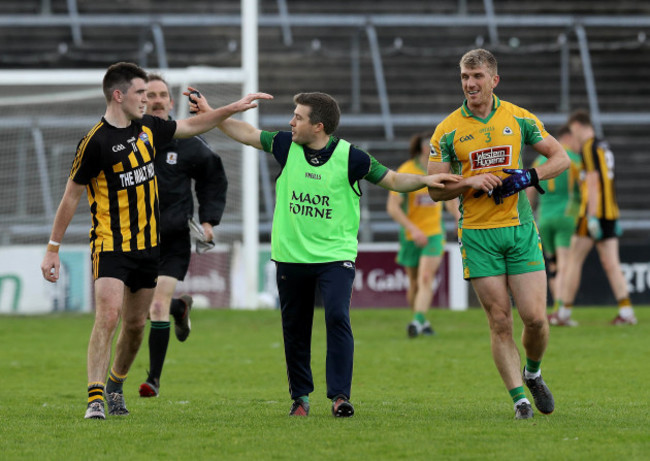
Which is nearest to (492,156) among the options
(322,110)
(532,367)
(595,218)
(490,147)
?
(490,147)

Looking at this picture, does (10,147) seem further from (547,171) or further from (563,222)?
(547,171)

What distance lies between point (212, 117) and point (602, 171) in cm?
836

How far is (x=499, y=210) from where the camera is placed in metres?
6.96

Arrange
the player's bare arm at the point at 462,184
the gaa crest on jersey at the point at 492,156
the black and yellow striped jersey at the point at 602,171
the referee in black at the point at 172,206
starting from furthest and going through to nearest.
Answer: the black and yellow striped jersey at the point at 602,171
the referee in black at the point at 172,206
the gaa crest on jersey at the point at 492,156
the player's bare arm at the point at 462,184

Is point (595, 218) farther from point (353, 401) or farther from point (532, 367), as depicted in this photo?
point (532, 367)

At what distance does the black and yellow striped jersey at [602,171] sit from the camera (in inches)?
569

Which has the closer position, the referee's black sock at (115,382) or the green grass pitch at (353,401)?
the green grass pitch at (353,401)

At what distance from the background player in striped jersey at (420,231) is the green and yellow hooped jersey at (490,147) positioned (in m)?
6.39

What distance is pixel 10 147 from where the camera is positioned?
19.5 meters

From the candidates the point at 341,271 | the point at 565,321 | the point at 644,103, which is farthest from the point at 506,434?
the point at 644,103

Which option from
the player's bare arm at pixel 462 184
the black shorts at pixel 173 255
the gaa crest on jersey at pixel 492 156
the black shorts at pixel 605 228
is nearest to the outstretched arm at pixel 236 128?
the player's bare arm at pixel 462 184

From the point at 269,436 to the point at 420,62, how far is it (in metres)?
20.3

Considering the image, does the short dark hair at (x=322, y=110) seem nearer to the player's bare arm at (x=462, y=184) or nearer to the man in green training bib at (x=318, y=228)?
the man in green training bib at (x=318, y=228)

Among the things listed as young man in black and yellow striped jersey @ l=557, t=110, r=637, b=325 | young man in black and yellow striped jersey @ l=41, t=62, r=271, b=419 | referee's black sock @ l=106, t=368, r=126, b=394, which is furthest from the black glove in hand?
young man in black and yellow striped jersey @ l=557, t=110, r=637, b=325
